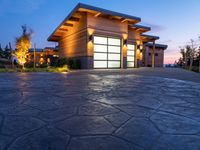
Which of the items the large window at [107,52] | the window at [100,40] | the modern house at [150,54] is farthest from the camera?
the modern house at [150,54]

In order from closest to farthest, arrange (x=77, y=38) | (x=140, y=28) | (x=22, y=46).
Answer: (x=22, y=46), (x=77, y=38), (x=140, y=28)

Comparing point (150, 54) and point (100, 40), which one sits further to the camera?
point (150, 54)

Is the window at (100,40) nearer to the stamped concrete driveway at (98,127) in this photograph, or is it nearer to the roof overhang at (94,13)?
the roof overhang at (94,13)

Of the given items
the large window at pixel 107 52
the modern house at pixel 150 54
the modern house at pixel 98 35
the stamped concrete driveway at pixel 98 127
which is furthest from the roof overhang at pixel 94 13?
the modern house at pixel 150 54

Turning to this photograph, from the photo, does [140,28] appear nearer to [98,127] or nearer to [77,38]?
[77,38]

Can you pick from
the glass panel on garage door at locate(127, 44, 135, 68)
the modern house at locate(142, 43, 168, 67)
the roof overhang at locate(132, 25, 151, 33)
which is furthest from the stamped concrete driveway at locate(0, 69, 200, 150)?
the modern house at locate(142, 43, 168, 67)

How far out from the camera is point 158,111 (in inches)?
89.6

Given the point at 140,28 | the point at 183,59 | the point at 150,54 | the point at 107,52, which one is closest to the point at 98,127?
the point at 107,52

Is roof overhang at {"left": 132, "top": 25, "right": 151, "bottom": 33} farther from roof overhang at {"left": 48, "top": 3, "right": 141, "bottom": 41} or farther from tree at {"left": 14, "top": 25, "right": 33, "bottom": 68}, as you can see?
tree at {"left": 14, "top": 25, "right": 33, "bottom": 68}

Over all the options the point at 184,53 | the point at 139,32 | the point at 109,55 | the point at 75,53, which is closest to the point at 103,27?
the point at 109,55

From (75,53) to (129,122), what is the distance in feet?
48.3

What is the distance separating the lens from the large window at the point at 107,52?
14102 millimetres

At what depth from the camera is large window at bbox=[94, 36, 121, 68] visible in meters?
14.1

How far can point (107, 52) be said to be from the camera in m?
14.7
